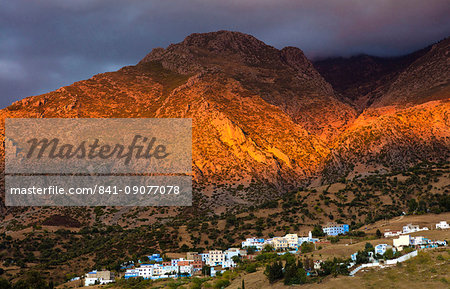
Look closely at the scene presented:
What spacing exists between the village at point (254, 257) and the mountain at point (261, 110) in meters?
27.9

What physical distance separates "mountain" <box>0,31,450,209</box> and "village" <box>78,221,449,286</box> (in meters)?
27.9

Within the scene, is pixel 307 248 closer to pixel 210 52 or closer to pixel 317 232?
pixel 317 232

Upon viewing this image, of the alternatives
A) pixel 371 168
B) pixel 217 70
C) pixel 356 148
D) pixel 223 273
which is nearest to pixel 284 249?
pixel 223 273

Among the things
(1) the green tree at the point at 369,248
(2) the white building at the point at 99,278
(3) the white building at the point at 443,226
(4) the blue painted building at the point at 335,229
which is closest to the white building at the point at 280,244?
(4) the blue painted building at the point at 335,229

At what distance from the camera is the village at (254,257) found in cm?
4924

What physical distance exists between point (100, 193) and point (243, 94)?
51.6 m

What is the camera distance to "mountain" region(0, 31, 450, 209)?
10912 centimetres

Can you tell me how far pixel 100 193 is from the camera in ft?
348

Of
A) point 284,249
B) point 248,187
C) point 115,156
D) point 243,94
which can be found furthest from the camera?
point 243,94

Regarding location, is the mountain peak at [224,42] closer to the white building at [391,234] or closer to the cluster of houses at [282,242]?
the cluster of houses at [282,242]

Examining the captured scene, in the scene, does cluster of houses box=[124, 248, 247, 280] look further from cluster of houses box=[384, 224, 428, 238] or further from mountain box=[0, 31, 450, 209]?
mountain box=[0, 31, 450, 209]

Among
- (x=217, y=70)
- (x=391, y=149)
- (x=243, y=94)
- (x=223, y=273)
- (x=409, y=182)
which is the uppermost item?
(x=217, y=70)

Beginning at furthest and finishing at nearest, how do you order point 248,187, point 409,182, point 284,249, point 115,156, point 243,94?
point 243,94 → point 115,156 → point 248,187 → point 409,182 → point 284,249

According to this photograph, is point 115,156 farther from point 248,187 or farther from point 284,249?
point 284,249
